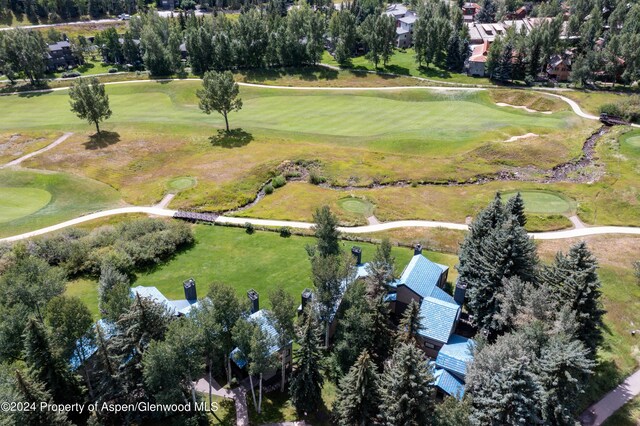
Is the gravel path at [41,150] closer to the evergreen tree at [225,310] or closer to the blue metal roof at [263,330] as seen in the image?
the blue metal roof at [263,330]

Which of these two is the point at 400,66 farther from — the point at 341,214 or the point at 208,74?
the point at 341,214

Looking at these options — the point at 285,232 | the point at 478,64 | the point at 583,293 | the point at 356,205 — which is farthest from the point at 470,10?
the point at 583,293

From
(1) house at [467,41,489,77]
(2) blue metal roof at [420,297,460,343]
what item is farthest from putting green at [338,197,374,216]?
(1) house at [467,41,489,77]

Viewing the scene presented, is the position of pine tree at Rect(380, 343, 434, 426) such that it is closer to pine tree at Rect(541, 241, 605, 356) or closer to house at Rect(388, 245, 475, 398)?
house at Rect(388, 245, 475, 398)

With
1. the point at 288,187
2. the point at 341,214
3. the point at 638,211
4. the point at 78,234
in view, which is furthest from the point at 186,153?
the point at 638,211

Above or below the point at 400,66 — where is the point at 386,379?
below

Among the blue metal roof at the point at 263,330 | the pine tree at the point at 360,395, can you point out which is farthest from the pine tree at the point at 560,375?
the blue metal roof at the point at 263,330
